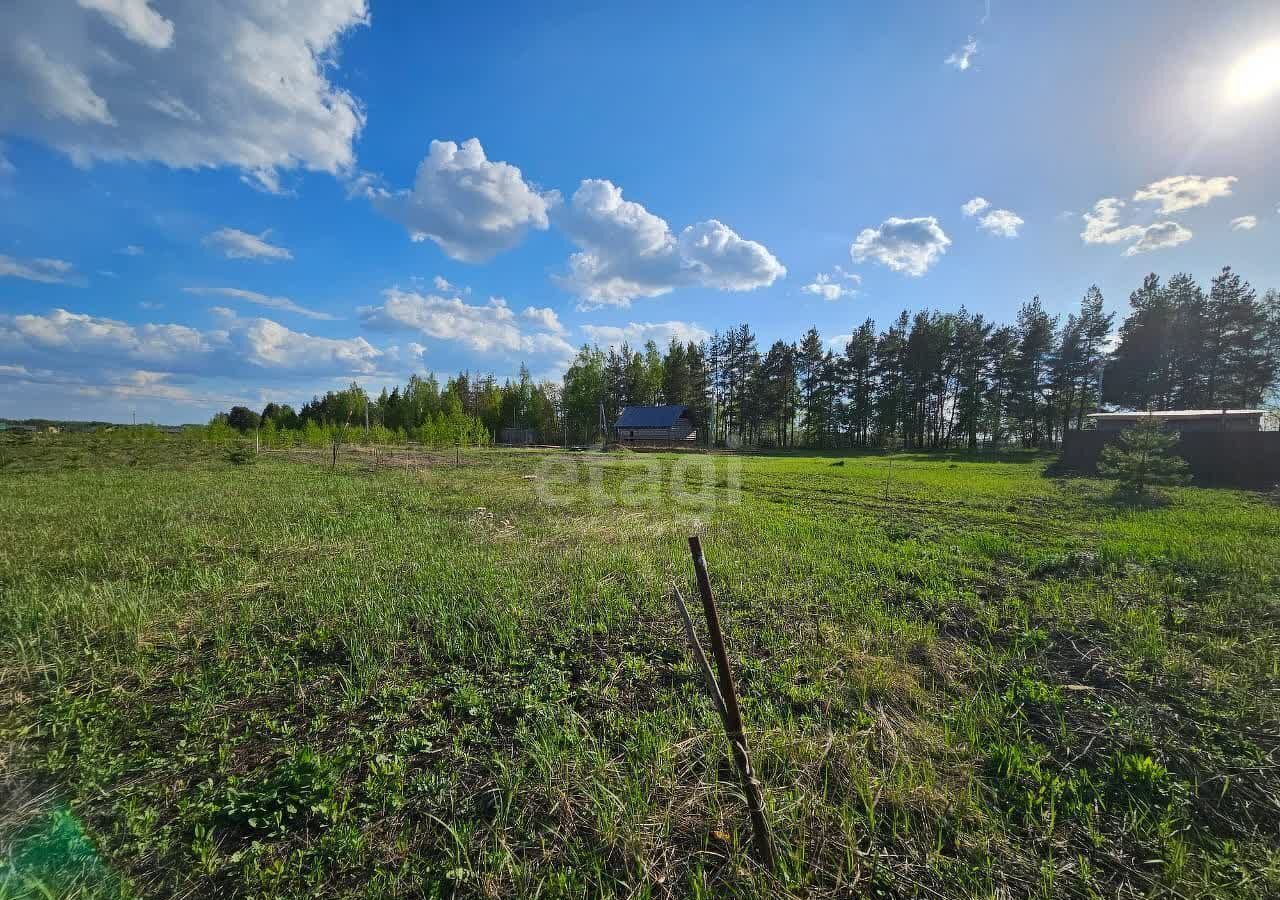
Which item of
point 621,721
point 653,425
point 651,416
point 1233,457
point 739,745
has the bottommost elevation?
point 621,721

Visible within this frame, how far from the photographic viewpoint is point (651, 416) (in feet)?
181

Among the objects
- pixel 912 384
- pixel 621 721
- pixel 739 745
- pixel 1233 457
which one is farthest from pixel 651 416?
pixel 739 745

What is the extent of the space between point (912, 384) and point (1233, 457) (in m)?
32.9

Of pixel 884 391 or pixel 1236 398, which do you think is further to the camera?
pixel 884 391

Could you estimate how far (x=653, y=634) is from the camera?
484cm

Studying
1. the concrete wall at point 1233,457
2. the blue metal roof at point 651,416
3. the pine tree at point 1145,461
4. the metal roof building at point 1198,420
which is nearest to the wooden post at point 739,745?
the pine tree at point 1145,461

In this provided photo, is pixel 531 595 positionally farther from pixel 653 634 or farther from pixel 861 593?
pixel 861 593

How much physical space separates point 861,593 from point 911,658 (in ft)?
5.27

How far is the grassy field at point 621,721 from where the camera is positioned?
2322mm

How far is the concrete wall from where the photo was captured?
17141 millimetres

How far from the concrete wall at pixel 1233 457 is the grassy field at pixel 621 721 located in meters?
16.0

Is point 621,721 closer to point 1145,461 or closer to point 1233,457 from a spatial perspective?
point 1145,461

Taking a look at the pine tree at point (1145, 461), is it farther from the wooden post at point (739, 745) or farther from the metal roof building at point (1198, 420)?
the wooden post at point (739, 745)

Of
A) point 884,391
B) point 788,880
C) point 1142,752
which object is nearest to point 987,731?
point 1142,752
